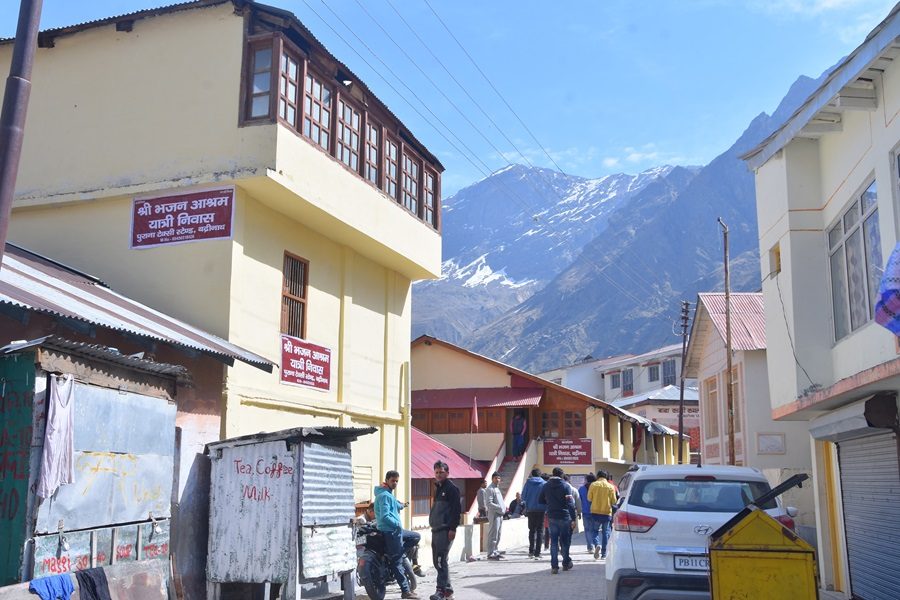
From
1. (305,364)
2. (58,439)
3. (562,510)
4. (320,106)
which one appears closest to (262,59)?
(320,106)

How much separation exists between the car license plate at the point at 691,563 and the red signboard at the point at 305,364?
787cm

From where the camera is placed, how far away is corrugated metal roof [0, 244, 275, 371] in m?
9.27

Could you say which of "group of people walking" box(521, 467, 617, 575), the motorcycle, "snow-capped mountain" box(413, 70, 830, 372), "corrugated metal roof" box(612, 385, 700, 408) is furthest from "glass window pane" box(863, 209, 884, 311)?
"snow-capped mountain" box(413, 70, 830, 372)

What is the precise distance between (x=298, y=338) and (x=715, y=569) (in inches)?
361

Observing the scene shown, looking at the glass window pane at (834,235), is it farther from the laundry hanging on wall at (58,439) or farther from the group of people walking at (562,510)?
the laundry hanging on wall at (58,439)

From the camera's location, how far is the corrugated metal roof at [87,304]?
927cm

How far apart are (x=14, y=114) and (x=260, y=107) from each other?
23.0ft

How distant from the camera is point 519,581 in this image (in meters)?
13.9

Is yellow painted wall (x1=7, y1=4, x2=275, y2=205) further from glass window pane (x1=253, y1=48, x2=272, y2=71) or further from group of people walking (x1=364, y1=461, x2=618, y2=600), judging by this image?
group of people walking (x1=364, y1=461, x2=618, y2=600)

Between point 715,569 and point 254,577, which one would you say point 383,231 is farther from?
point 715,569

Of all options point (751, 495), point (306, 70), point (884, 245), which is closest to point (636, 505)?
point (751, 495)

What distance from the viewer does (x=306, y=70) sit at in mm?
14531

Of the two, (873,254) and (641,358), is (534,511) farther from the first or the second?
(641,358)

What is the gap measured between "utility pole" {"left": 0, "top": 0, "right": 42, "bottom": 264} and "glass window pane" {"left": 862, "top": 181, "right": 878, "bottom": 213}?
9.31 m
